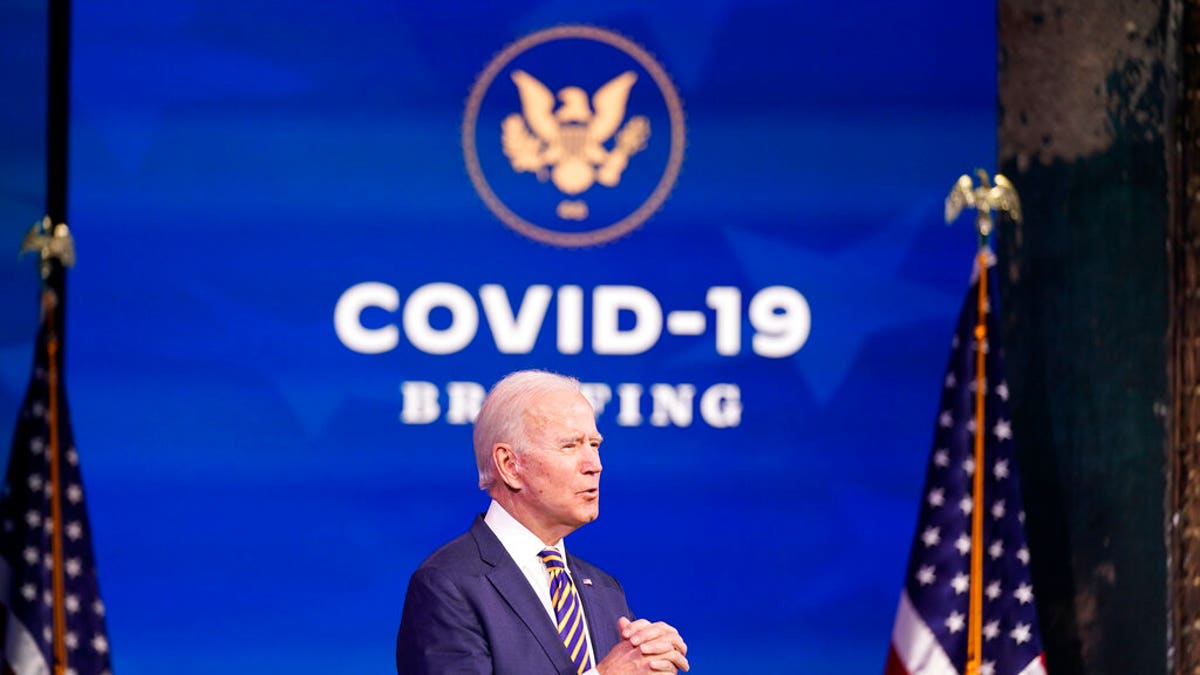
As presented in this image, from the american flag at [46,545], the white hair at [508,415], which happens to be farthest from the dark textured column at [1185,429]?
the american flag at [46,545]

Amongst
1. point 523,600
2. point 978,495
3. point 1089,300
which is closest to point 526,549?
point 523,600

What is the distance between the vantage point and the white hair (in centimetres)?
325

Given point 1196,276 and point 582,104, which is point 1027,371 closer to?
point 1196,276

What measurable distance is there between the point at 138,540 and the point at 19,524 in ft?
1.45

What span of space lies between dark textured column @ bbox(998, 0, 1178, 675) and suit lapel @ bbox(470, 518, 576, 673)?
10.2ft

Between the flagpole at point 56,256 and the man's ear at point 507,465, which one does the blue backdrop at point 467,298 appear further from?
the man's ear at point 507,465

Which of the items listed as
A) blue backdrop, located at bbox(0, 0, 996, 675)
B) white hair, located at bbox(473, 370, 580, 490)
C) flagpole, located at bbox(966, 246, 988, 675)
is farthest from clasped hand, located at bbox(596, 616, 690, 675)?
blue backdrop, located at bbox(0, 0, 996, 675)

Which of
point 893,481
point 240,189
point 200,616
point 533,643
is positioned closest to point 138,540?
Result: point 200,616

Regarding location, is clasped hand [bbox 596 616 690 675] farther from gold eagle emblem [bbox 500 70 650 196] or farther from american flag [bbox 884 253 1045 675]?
gold eagle emblem [bbox 500 70 650 196]

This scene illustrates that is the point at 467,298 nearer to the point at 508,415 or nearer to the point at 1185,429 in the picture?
the point at 508,415

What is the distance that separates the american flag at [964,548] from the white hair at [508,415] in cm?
234

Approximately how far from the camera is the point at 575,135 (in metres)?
5.79

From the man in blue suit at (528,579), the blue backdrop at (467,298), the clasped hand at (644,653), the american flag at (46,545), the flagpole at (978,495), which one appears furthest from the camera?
the blue backdrop at (467,298)

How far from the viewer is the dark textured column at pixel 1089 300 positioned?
5.73 meters
